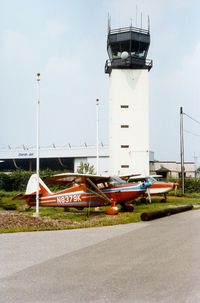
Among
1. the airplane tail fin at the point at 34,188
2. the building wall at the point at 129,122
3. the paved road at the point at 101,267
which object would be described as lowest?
the paved road at the point at 101,267

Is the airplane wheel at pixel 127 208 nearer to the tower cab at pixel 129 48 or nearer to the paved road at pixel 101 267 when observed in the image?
the paved road at pixel 101 267

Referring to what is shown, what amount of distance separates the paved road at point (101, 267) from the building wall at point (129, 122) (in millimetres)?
33374

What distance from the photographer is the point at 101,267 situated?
7.32 m

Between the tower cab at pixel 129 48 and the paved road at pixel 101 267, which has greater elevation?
the tower cab at pixel 129 48

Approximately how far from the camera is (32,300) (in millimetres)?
5410

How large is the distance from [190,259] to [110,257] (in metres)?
1.65

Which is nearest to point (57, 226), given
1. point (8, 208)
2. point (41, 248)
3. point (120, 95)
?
point (41, 248)

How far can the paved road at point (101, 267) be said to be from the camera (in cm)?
558

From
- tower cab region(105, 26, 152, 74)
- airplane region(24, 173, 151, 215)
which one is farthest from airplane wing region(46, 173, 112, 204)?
tower cab region(105, 26, 152, 74)

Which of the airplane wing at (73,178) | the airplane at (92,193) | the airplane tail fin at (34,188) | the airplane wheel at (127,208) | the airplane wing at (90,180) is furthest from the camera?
the airplane tail fin at (34,188)

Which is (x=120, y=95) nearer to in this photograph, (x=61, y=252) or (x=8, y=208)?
(x=8, y=208)

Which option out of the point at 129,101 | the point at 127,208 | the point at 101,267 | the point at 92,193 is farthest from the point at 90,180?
the point at 129,101

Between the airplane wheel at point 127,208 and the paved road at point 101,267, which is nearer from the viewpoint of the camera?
the paved road at point 101,267

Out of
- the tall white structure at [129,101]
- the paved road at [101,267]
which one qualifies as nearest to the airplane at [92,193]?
the paved road at [101,267]
